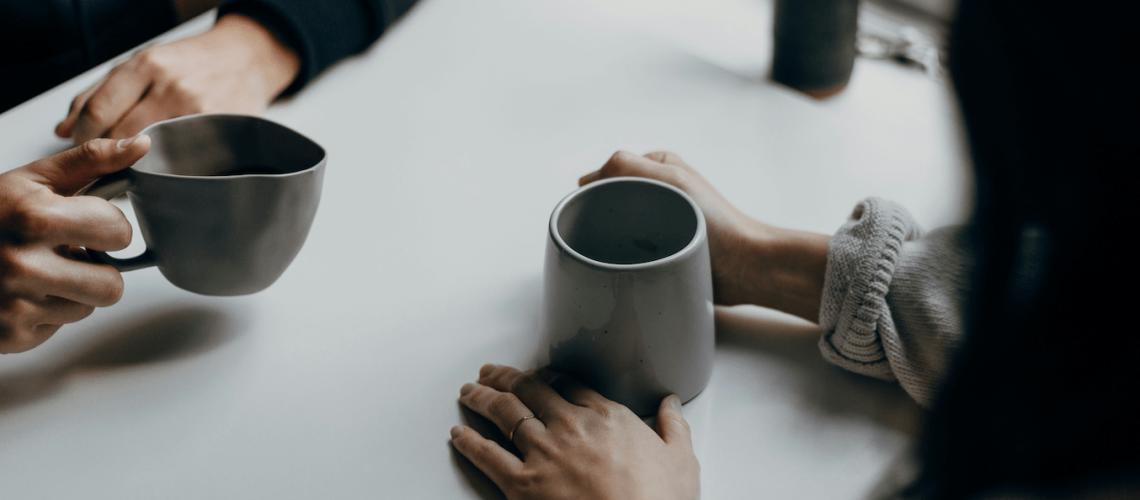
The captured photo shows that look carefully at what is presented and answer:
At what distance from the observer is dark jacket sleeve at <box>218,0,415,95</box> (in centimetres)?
70

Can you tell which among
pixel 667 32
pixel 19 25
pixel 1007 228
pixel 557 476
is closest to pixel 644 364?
pixel 557 476

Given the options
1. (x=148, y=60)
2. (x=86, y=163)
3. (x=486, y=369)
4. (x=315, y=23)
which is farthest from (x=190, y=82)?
(x=486, y=369)

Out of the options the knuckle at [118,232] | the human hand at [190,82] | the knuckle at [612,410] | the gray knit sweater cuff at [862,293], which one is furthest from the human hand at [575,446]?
the human hand at [190,82]

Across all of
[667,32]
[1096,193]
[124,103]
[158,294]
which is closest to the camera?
[1096,193]

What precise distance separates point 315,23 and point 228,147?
0.31 m

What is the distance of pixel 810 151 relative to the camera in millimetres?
649

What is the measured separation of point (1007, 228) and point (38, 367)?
0.50m

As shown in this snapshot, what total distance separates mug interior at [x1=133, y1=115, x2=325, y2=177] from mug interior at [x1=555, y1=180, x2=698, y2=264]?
164mm

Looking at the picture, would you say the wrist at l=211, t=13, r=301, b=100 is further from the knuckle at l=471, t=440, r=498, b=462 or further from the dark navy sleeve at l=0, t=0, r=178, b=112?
the knuckle at l=471, t=440, r=498, b=462

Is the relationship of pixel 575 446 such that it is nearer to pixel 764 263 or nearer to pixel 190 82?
pixel 764 263

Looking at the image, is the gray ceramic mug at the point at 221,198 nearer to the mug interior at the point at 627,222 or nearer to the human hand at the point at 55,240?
the human hand at the point at 55,240

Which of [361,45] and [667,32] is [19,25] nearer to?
[361,45]

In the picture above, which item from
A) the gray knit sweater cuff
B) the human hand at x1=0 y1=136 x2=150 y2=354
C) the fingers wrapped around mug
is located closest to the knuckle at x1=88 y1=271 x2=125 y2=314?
the human hand at x1=0 y1=136 x2=150 y2=354

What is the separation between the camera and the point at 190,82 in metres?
0.62
